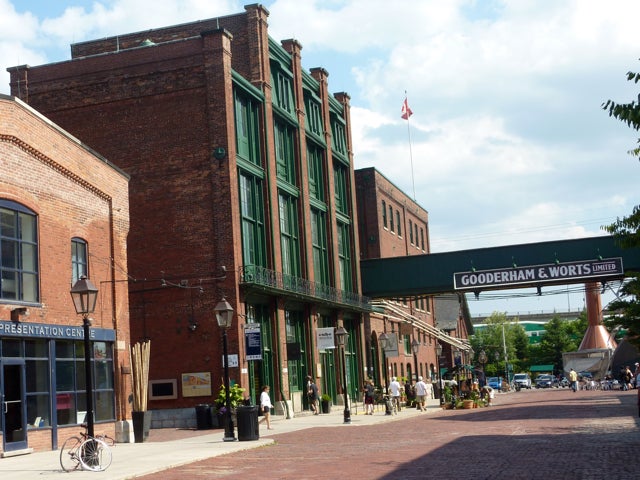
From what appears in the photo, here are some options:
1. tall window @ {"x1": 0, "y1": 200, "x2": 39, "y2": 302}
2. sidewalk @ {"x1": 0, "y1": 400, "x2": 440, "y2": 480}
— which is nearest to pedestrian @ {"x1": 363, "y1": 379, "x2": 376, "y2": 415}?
sidewalk @ {"x1": 0, "y1": 400, "x2": 440, "y2": 480}

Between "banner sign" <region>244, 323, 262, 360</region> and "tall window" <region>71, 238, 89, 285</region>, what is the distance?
31.7 feet

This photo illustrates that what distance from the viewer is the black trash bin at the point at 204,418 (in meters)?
32.7

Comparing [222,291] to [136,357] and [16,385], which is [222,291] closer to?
[136,357]

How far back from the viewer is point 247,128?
3938cm

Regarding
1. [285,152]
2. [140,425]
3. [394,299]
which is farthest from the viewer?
[394,299]

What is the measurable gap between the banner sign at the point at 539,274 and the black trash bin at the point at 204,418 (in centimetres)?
2088

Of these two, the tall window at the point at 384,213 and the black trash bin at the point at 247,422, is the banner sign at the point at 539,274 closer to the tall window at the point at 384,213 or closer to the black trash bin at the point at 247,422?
the tall window at the point at 384,213

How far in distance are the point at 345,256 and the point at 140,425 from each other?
89.6ft

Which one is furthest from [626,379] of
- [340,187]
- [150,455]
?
[150,455]

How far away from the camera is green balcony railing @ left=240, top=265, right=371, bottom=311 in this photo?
3628 cm

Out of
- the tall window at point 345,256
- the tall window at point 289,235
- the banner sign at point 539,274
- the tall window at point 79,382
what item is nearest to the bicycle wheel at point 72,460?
the tall window at point 79,382

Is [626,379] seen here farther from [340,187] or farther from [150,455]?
[150,455]

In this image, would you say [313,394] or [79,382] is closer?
[79,382]

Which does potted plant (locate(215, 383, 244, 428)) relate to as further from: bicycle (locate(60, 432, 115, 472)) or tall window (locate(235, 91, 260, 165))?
bicycle (locate(60, 432, 115, 472))
